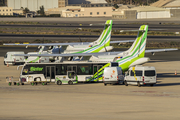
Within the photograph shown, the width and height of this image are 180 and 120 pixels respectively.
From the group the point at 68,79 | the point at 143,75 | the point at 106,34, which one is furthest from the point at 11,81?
the point at 106,34

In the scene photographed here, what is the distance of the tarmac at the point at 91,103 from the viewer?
67.2 feet

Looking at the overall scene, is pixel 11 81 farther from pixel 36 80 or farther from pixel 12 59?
pixel 12 59

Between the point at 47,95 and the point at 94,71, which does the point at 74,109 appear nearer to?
the point at 47,95

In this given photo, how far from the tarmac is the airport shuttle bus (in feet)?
11.3

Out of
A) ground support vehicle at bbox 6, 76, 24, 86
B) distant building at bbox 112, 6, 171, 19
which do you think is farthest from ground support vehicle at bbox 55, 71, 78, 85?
distant building at bbox 112, 6, 171, 19

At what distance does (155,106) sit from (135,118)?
4321 mm

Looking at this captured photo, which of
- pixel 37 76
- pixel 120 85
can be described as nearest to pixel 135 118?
pixel 120 85

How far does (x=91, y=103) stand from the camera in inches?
974

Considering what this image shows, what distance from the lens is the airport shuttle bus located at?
36781 millimetres

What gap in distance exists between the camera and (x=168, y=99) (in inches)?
1037

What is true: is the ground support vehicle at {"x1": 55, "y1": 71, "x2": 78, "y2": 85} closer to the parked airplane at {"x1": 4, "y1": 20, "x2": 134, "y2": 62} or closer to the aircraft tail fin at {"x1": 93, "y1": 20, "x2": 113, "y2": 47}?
the parked airplane at {"x1": 4, "y1": 20, "x2": 134, "y2": 62}

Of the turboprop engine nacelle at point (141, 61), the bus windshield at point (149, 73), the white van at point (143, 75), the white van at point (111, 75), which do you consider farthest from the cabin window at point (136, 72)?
the turboprop engine nacelle at point (141, 61)

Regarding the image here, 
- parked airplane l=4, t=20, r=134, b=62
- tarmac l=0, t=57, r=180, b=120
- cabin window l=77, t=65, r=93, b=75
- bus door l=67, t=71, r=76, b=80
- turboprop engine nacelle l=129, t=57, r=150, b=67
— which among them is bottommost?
tarmac l=0, t=57, r=180, b=120

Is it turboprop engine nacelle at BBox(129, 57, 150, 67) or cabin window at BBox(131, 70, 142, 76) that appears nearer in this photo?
cabin window at BBox(131, 70, 142, 76)
